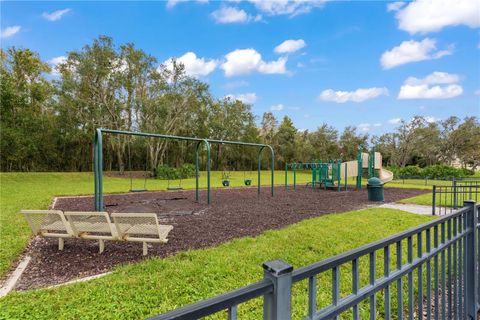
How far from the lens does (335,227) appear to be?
20.4ft

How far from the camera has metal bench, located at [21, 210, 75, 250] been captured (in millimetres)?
4820

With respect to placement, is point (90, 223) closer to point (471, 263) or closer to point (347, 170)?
point (471, 263)

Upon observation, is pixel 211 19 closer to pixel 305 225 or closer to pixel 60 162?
pixel 305 225

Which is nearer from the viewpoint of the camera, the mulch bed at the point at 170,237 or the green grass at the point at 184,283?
the green grass at the point at 184,283

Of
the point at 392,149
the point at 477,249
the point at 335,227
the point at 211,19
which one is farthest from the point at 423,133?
the point at 477,249

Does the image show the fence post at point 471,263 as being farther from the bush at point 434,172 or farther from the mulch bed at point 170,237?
the bush at point 434,172

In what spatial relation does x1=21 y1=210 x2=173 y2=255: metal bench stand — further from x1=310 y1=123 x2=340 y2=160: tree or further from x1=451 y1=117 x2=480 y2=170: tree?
x1=451 y1=117 x2=480 y2=170: tree

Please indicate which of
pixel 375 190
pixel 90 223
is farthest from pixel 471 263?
pixel 375 190

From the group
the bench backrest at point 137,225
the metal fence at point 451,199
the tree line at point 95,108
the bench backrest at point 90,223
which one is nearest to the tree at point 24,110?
the tree line at point 95,108

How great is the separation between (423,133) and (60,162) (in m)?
42.1

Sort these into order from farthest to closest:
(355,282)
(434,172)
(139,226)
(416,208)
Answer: (434,172)
(416,208)
(139,226)
(355,282)

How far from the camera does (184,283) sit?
3.37 m

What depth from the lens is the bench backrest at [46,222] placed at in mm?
4816

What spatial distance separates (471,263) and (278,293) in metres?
2.51
